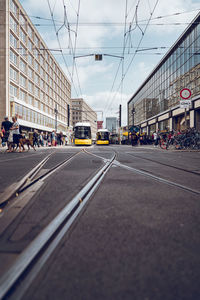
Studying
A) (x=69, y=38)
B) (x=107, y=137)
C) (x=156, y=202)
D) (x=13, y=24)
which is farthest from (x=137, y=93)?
(x=156, y=202)

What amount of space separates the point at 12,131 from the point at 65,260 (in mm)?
12015

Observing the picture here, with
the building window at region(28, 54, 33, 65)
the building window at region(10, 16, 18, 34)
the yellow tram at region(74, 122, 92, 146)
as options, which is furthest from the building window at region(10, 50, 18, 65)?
the yellow tram at region(74, 122, 92, 146)

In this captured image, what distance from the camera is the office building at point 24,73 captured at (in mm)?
32969

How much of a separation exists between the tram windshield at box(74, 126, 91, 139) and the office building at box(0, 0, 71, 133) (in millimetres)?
10023

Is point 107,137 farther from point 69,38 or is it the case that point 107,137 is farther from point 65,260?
point 65,260

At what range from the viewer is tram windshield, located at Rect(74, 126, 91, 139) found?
30.8 metres

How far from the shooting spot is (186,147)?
15.9 m

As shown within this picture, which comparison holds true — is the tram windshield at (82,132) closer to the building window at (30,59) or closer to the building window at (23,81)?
the building window at (23,81)

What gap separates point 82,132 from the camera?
101ft

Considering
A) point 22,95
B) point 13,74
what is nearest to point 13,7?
point 13,74

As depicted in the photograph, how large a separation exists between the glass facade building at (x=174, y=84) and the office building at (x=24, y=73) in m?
16.7

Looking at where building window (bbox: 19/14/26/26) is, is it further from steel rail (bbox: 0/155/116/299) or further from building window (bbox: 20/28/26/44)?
steel rail (bbox: 0/155/116/299)

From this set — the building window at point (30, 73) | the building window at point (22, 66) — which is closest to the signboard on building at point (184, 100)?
the building window at point (22, 66)

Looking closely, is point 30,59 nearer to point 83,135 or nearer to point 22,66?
point 22,66
